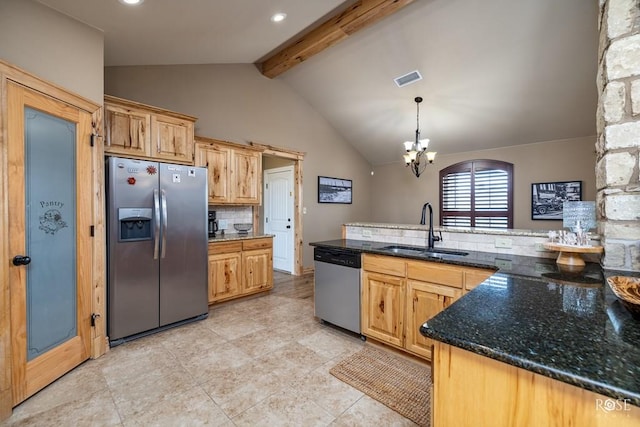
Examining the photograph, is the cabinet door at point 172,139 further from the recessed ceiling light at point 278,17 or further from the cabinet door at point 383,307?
the cabinet door at point 383,307

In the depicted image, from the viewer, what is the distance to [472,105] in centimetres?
478

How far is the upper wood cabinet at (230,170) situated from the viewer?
12.6 ft

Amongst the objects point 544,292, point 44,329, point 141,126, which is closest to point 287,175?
point 141,126

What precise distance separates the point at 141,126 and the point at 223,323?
2280 mm

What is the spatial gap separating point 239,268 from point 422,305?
2435 millimetres

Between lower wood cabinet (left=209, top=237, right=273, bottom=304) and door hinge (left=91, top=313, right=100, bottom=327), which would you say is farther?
lower wood cabinet (left=209, top=237, right=273, bottom=304)

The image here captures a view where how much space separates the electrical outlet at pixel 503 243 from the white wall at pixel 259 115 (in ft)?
11.9

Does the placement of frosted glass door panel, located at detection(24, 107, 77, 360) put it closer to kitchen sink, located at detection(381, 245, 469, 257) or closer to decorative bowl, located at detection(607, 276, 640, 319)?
kitchen sink, located at detection(381, 245, 469, 257)

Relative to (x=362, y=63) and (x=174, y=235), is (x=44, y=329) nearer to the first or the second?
(x=174, y=235)

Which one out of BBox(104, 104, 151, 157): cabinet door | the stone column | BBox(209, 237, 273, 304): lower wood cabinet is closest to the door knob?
BBox(104, 104, 151, 157): cabinet door

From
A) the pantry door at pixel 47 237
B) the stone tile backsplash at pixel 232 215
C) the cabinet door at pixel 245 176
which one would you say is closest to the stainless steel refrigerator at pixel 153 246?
the pantry door at pixel 47 237

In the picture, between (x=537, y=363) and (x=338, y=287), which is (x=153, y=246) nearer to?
(x=338, y=287)

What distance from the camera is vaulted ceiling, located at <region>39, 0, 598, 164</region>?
110 inches

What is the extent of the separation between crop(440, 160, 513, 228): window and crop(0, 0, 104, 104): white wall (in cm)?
607
